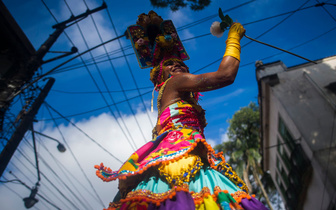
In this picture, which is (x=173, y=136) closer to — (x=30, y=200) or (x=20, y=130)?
(x=20, y=130)

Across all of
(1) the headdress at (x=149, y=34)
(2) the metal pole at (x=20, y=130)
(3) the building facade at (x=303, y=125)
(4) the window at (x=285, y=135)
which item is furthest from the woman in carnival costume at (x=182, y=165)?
(4) the window at (x=285, y=135)

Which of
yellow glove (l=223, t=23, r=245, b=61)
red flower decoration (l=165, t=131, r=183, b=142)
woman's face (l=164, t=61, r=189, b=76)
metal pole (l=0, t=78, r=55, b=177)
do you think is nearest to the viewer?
red flower decoration (l=165, t=131, r=183, b=142)

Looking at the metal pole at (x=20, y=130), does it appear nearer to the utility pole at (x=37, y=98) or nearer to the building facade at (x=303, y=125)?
the utility pole at (x=37, y=98)

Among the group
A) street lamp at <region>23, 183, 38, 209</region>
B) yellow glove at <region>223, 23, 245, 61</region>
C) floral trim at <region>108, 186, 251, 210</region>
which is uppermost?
street lamp at <region>23, 183, 38, 209</region>

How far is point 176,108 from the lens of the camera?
1889 millimetres

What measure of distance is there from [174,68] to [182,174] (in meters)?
1.29

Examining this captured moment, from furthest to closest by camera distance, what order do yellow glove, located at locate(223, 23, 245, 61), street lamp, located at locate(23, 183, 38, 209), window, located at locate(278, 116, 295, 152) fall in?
window, located at locate(278, 116, 295, 152), street lamp, located at locate(23, 183, 38, 209), yellow glove, located at locate(223, 23, 245, 61)

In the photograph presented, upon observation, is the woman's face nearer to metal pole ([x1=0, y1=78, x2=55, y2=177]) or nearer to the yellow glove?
the yellow glove

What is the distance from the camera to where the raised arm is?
1.67 meters

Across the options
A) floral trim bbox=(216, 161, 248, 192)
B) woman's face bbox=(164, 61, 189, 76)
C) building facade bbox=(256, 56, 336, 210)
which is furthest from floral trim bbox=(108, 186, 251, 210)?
building facade bbox=(256, 56, 336, 210)

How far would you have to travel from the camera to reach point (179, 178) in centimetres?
Result: 127

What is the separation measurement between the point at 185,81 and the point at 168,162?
0.80 meters

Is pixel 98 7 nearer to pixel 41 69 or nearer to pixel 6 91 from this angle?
pixel 41 69

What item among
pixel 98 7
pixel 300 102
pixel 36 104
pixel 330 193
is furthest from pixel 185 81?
pixel 300 102
